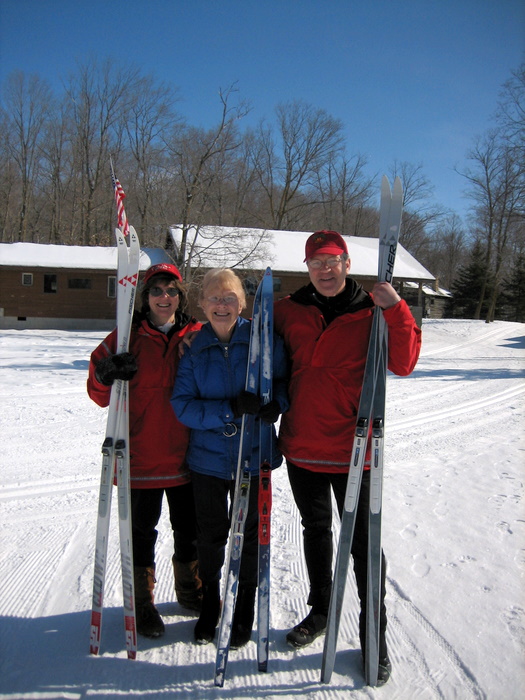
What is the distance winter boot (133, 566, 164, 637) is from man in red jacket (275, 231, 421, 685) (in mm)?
698

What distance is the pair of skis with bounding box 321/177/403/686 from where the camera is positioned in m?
2.24

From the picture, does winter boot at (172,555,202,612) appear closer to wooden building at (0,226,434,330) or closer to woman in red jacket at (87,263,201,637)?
woman in red jacket at (87,263,201,637)

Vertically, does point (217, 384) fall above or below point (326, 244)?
below

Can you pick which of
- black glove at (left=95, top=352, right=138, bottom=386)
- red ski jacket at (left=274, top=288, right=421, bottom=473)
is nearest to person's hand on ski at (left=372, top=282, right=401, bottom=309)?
red ski jacket at (left=274, top=288, right=421, bottom=473)

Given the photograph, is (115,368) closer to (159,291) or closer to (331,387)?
(159,291)

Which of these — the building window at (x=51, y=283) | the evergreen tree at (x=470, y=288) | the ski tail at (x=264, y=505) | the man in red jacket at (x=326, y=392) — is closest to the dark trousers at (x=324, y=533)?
the man in red jacket at (x=326, y=392)

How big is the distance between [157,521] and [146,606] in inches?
17.4

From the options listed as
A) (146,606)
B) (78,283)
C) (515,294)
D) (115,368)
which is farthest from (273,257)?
(515,294)

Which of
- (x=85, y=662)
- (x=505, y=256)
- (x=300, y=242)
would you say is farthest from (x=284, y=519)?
(x=505, y=256)

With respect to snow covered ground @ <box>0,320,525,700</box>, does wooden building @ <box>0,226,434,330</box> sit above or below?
above

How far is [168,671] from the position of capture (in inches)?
88.9

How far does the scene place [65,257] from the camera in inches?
864

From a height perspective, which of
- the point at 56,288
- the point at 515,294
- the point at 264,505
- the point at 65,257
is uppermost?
the point at 65,257

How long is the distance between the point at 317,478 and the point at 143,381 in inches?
40.6
